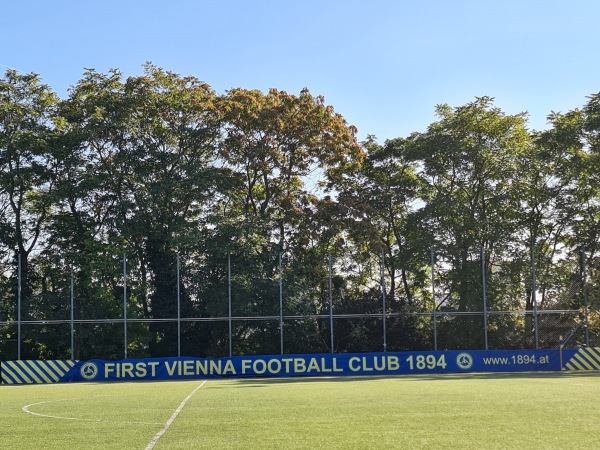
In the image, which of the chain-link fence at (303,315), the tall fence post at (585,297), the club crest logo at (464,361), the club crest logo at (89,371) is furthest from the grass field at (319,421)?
the chain-link fence at (303,315)

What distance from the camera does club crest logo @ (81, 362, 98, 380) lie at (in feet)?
112

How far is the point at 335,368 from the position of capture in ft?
114

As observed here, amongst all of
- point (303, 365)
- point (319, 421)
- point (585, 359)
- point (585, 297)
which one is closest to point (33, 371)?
point (303, 365)

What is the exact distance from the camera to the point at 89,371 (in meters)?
34.1

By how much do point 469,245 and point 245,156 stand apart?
48.5ft

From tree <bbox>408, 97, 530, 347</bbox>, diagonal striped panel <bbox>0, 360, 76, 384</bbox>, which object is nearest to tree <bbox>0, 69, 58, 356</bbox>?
diagonal striped panel <bbox>0, 360, 76, 384</bbox>

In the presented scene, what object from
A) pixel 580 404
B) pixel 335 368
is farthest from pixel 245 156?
pixel 580 404

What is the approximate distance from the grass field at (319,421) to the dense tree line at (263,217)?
23.2m

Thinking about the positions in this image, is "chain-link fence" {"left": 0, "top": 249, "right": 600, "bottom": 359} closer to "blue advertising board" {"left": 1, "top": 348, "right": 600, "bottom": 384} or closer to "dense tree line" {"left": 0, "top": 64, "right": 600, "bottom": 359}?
"dense tree line" {"left": 0, "top": 64, "right": 600, "bottom": 359}

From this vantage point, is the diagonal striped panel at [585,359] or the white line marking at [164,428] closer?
the white line marking at [164,428]

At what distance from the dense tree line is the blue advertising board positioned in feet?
21.3

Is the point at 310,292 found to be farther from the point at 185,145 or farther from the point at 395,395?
the point at 395,395

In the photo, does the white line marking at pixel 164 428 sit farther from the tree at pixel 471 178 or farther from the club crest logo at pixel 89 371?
the tree at pixel 471 178

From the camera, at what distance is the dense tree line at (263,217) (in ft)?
140
